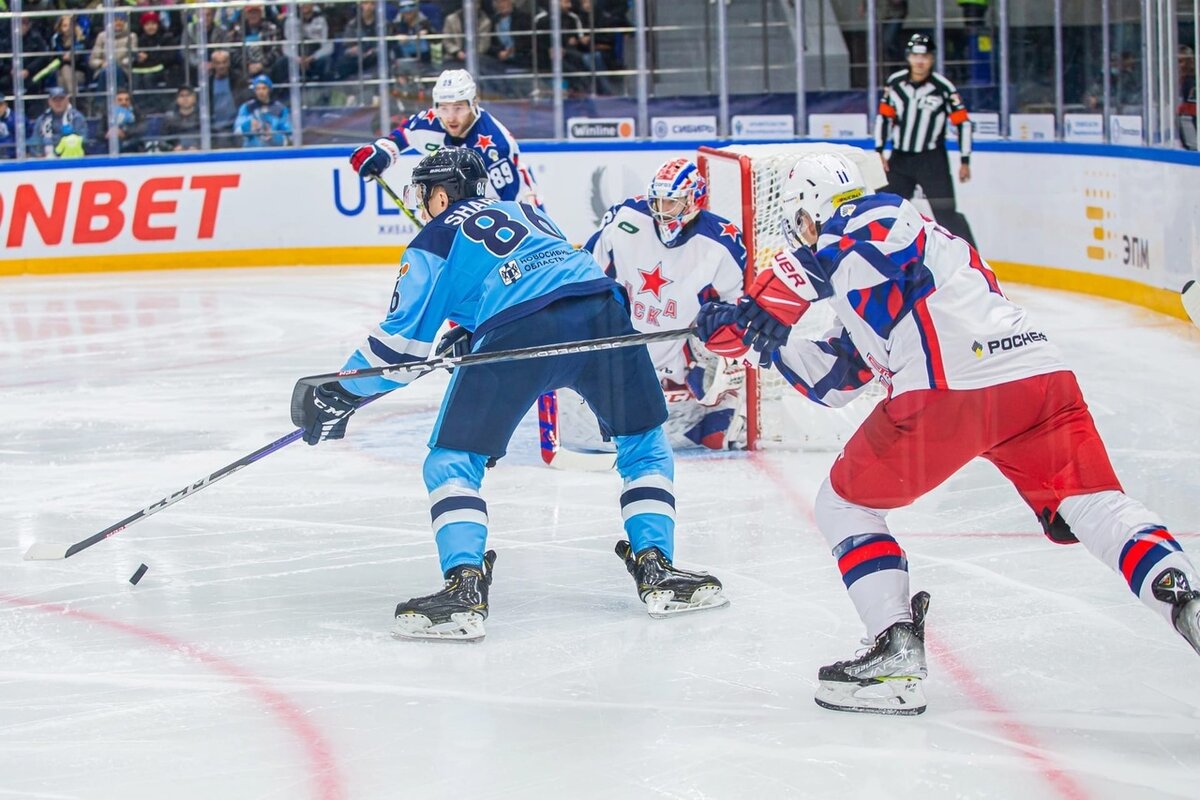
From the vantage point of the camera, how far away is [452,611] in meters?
3.57

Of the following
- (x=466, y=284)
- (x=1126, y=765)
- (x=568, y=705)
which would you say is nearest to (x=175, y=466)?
(x=466, y=284)

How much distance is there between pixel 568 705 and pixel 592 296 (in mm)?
962

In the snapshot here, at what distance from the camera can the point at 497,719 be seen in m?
3.09

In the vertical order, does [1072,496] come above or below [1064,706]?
above

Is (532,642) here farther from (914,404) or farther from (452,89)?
(452,89)

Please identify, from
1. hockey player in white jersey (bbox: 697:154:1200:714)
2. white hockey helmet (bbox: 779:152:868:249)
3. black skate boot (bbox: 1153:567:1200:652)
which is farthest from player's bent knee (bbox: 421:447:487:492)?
black skate boot (bbox: 1153:567:1200:652)

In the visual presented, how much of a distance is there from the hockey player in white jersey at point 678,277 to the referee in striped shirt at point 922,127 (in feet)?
12.9

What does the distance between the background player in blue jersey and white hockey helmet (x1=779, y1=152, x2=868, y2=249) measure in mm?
3163

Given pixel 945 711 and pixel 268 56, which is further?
pixel 268 56

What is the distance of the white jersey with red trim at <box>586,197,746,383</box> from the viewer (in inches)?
204

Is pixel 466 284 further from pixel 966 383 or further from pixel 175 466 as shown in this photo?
pixel 175 466

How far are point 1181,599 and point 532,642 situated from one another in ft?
4.48

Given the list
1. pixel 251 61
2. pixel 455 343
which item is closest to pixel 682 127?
pixel 251 61

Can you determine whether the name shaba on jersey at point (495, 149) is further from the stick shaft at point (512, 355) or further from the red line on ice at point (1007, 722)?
the red line on ice at point (1007, 722)
